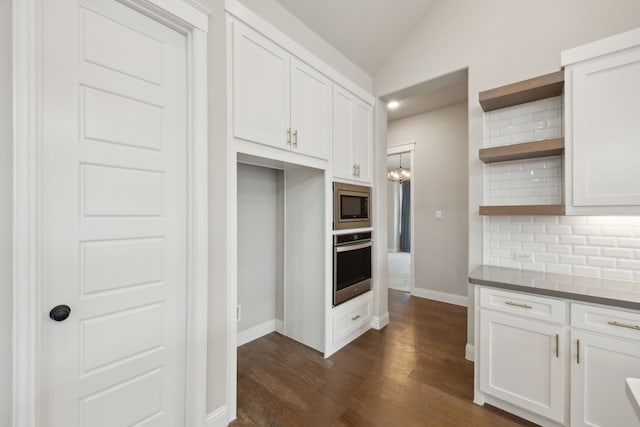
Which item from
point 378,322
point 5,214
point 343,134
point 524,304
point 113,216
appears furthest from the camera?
point 378,322

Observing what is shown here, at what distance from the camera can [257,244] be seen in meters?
2.74

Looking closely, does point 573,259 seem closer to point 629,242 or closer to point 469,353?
point 629,242

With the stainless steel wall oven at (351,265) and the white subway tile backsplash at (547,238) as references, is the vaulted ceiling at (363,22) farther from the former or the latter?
the white subway tile backsplash at (547,238)

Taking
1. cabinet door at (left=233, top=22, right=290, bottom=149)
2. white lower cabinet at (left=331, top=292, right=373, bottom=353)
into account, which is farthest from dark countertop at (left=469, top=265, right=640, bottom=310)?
cabinet door at (left=233, top=22, right=290, bottom=149)

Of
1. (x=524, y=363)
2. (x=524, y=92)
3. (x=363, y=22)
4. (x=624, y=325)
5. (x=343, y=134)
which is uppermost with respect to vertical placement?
(x=363, y=22)

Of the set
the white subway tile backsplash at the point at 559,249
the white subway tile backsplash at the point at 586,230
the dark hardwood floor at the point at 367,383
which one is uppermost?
the white subway tile backsplash at the point at 586,230

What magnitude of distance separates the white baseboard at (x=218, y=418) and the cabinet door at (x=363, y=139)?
220 centimetres

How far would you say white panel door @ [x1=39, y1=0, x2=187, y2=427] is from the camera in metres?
1.13

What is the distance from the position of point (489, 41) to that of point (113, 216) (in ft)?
10.00

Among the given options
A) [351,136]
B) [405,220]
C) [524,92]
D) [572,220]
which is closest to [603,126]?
[524,92]

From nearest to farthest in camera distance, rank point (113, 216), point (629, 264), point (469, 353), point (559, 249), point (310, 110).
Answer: point (113, 216), point (629, 264), point (559, 249), point (310, 110), point (469, 353)

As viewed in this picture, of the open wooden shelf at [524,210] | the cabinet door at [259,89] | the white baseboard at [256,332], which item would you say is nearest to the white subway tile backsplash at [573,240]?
the open wooden shelf at [524,210]

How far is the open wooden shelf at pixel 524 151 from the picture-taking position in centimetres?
183

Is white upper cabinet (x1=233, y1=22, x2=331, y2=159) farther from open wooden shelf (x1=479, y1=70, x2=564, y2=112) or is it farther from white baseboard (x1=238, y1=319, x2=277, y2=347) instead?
white baseboard (x1=238, y1=319, x2=277, y2=347)
